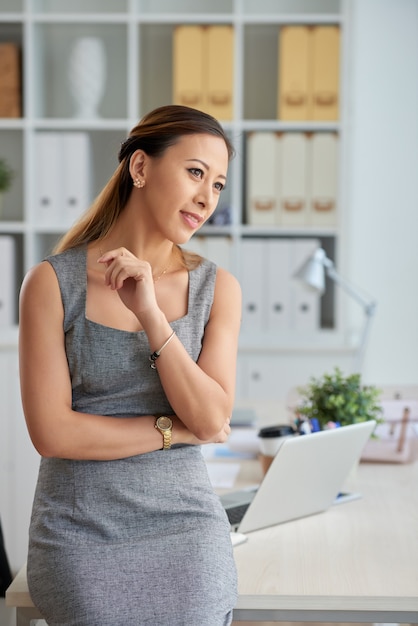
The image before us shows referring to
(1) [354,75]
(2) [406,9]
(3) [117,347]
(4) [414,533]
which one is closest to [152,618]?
(3) [117,347]

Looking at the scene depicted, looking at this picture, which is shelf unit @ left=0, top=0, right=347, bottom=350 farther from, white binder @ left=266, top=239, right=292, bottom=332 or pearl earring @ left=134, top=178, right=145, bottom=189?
pearl earring @ left=134, top=178, right=145, bottom=189

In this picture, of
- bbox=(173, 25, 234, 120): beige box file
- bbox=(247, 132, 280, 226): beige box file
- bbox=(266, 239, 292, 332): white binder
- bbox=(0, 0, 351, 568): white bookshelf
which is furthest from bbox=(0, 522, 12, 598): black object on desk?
bbox=(173, 25, 234, 120): beige box file

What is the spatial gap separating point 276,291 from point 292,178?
1.66 ft

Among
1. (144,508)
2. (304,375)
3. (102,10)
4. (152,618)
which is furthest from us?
(102,10)

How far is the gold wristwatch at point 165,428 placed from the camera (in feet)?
4.73

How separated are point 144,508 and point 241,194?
114 inches

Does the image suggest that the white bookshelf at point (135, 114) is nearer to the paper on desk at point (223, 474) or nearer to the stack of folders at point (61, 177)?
the stack of folders at point (61, 177)

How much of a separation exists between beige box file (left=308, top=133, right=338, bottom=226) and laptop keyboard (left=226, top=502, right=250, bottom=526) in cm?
241

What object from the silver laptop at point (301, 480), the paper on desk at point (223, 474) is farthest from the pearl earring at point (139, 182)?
the paper on desk at point (223, 474)

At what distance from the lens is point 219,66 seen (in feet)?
12.8

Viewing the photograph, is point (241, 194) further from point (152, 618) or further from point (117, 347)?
point (152, 618)

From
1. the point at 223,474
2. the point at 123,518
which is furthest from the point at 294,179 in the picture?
the point at 123,518

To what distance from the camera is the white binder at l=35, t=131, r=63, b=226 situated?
398 cm

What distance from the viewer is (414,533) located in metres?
1.67
